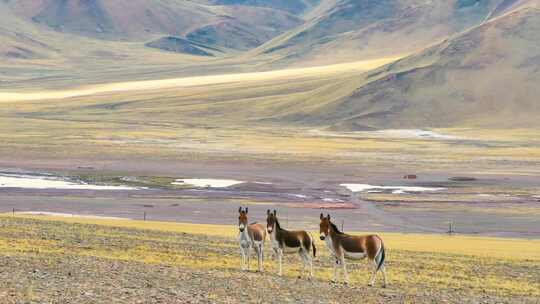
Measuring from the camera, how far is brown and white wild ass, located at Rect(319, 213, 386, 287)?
1005 inches

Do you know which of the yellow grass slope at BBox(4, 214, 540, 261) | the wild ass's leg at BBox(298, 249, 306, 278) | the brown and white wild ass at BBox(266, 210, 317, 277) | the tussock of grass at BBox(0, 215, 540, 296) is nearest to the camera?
the brown and white wild ass at BBox(266, 210, 317, 277)

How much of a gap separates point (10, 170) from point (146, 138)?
54.7 m

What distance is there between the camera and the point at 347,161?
4535 inches

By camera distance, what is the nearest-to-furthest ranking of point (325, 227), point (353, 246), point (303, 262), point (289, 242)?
point (325, 227), point (353, 246), point (289, 242), point (303, 262)

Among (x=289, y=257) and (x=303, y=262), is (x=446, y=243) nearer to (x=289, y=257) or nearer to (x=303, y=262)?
(x=289, y=257)

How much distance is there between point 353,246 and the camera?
25703 mm

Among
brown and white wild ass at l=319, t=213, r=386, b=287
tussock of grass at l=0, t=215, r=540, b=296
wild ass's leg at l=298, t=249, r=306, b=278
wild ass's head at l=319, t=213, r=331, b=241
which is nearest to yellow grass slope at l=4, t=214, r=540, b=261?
tussock of grass at l=0, t=215, r=540, b=296

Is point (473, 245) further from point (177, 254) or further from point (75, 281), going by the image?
point (75, 281)

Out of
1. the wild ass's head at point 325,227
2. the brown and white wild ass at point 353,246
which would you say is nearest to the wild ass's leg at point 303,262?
the brown and white wild ass at point 353,246

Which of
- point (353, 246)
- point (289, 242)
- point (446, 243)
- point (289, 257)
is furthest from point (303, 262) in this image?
point (446, 243)

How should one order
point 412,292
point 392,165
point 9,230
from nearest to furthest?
point 412,292 → point 9,230 → point 392,165

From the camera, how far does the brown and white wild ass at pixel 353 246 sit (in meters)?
25.5

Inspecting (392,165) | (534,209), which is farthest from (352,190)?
(392,165)

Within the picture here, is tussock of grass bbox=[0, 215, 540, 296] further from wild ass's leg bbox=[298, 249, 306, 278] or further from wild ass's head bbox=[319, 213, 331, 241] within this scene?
wild ass's head bbox=[319, 213, 331, 241]
